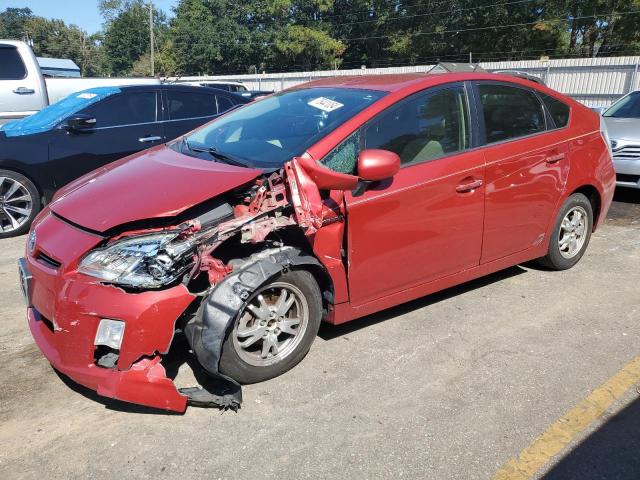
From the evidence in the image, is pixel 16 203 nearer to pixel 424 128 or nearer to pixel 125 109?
pixel 125 109

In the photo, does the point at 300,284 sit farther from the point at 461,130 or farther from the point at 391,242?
the point at 461,130

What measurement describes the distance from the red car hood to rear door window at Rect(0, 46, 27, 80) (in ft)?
17.5

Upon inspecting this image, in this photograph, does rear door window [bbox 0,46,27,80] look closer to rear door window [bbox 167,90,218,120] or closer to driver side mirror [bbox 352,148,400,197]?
rear door window [bbox 167,90,218,120]

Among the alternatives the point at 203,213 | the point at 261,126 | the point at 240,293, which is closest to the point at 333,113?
the point at 261,126

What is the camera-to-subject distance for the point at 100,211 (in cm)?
287

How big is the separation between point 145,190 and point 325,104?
1.36 m

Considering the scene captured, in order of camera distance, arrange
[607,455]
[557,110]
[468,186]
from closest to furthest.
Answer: [607,455], [468,186], [557,110]

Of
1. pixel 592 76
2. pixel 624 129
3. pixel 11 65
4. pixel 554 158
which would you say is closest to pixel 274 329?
pixel 554 158

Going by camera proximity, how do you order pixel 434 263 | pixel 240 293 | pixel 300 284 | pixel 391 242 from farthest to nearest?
pixel 434 263 → pixel 391 242 → pixel 300 284 → pixel 240 293

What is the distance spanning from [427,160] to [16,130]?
5.00 m

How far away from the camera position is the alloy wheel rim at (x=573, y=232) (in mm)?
4656

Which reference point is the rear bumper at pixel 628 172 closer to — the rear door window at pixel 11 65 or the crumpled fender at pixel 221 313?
the crumpled fender at pixel 221 313

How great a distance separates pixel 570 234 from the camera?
15.5 ft

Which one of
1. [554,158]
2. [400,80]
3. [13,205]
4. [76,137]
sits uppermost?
[400,80]
